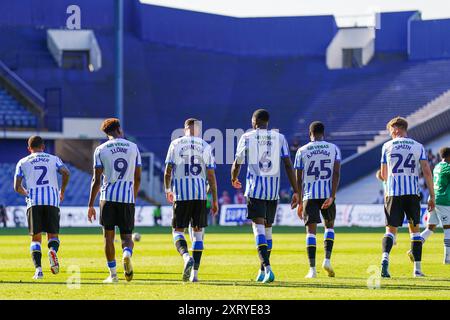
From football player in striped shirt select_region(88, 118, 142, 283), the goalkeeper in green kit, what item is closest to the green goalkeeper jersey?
the goalkeeper in green kit

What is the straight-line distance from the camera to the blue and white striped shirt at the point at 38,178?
15.9 meters

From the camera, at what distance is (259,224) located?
15008 mm

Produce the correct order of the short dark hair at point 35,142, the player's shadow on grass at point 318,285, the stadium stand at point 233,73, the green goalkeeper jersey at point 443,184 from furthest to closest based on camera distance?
the stadium stand at point 233,73
the green goalkeeper jersey at point 443,184
the short dark hair at point 35,142
the player's shadow on grass at point 318,285

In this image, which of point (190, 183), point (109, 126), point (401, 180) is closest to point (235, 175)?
point (190, 183)

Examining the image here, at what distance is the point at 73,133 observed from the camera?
5303 cm

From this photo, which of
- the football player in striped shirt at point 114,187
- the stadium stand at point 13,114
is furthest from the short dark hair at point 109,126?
the stadium stand at point 13,114

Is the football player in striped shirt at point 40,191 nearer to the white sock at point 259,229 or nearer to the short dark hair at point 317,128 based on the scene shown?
the white sock at point 259,229

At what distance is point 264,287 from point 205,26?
4673cm

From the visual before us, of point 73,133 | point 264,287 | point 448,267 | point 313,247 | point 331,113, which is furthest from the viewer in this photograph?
point 331,113

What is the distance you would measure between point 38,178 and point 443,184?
7323 millimetres

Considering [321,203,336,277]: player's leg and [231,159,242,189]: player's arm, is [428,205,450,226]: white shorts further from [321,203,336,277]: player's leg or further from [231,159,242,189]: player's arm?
[231,159,242,189]: player's arm
